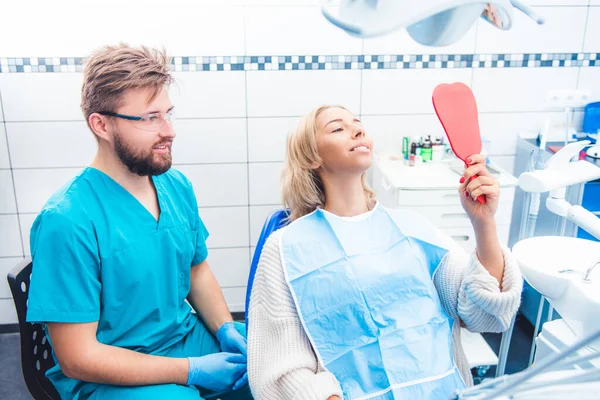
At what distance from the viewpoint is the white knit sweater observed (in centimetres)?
124

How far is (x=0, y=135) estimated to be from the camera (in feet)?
8.36

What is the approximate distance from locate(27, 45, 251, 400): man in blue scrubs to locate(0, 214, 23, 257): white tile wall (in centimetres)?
150

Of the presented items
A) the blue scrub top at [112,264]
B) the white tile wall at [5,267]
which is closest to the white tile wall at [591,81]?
the blue scrub top at [112,264]

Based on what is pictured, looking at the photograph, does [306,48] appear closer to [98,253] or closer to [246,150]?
[246,150]

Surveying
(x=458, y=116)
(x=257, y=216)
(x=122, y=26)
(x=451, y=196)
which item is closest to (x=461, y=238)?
(x=451, y=196)

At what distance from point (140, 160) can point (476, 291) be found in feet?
3.00

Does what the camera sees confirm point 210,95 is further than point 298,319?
Yes

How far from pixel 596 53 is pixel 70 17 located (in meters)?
2.55

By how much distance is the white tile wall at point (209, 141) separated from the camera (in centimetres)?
262

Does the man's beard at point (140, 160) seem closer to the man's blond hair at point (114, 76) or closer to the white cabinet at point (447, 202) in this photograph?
the man's blond hair at point (114, 76)

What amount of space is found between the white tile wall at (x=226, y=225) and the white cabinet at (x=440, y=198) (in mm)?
783

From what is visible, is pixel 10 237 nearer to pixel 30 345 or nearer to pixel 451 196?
pixel 30 345

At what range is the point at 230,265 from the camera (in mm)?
2859

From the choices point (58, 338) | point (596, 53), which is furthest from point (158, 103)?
point (596, 53)
